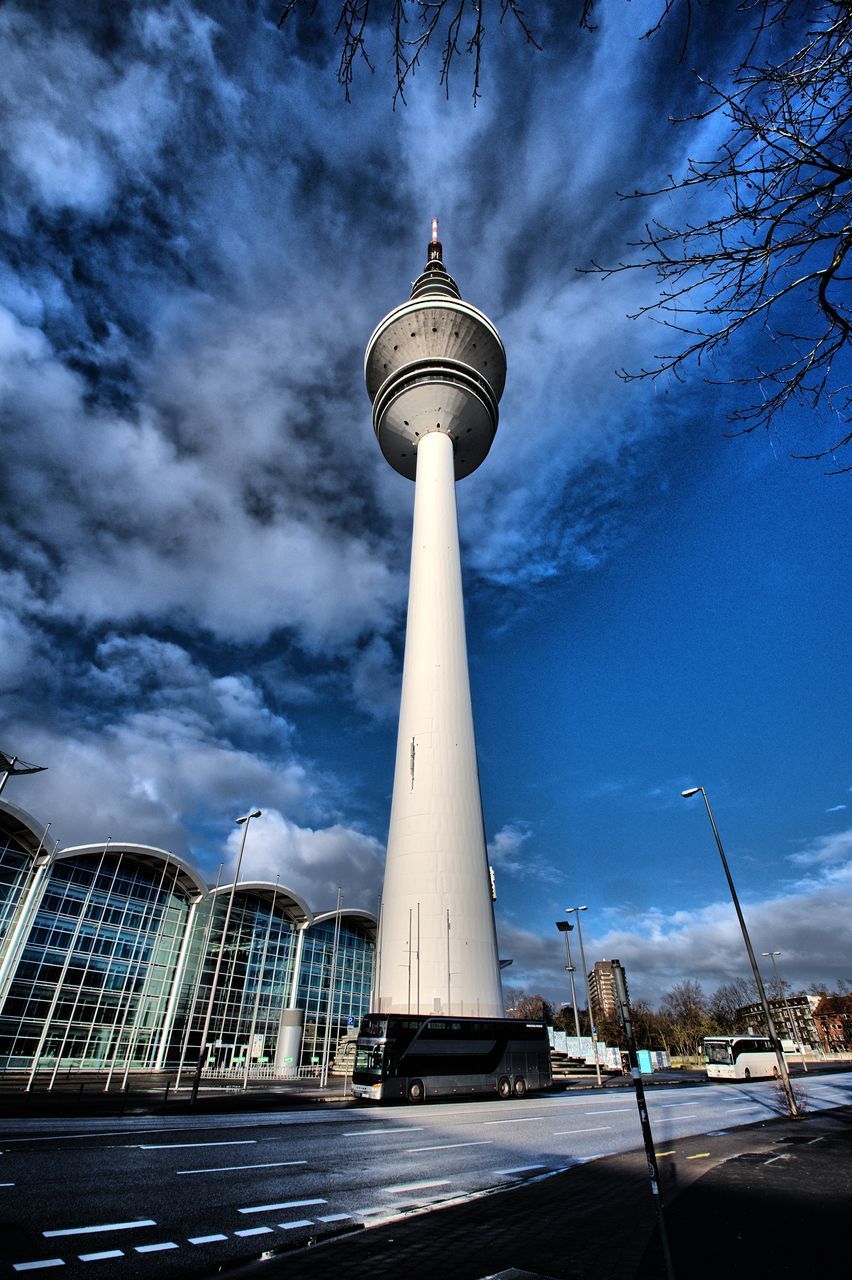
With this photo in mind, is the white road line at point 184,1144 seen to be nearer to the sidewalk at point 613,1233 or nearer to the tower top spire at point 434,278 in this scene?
the sidewalk at point 613,1233

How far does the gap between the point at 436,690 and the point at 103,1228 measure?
106ft

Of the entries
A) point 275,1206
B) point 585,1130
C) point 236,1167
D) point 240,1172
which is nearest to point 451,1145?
point 585,1130

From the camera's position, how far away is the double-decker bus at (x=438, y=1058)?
23875 mm

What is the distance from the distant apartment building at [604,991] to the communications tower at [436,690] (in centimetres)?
793

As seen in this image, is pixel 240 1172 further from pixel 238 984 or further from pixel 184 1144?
pixel 238 984

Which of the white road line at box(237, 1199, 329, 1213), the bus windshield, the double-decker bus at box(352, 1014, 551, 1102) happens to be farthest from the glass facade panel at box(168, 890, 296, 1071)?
the white road line at box(237, 1199, 329, 1213)

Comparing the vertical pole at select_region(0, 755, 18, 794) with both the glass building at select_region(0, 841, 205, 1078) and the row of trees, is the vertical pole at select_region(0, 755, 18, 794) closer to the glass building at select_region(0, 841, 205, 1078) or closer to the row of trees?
the glass building at select_region(0, 841, 205, 1078)

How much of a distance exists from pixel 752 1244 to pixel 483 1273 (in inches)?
117

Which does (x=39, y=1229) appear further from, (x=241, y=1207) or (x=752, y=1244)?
(x=752, y=1244)

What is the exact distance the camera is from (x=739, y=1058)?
37.6 m

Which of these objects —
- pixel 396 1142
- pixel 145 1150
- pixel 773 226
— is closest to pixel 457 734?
pixel 396 1142

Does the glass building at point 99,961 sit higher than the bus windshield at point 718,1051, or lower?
higher

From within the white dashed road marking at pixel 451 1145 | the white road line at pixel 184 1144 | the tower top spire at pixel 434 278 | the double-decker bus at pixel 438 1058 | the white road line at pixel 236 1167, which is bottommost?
the white road line at pixel 236 1167

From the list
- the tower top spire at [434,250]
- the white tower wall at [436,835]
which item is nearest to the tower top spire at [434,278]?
the tower top spire at [434,250]
